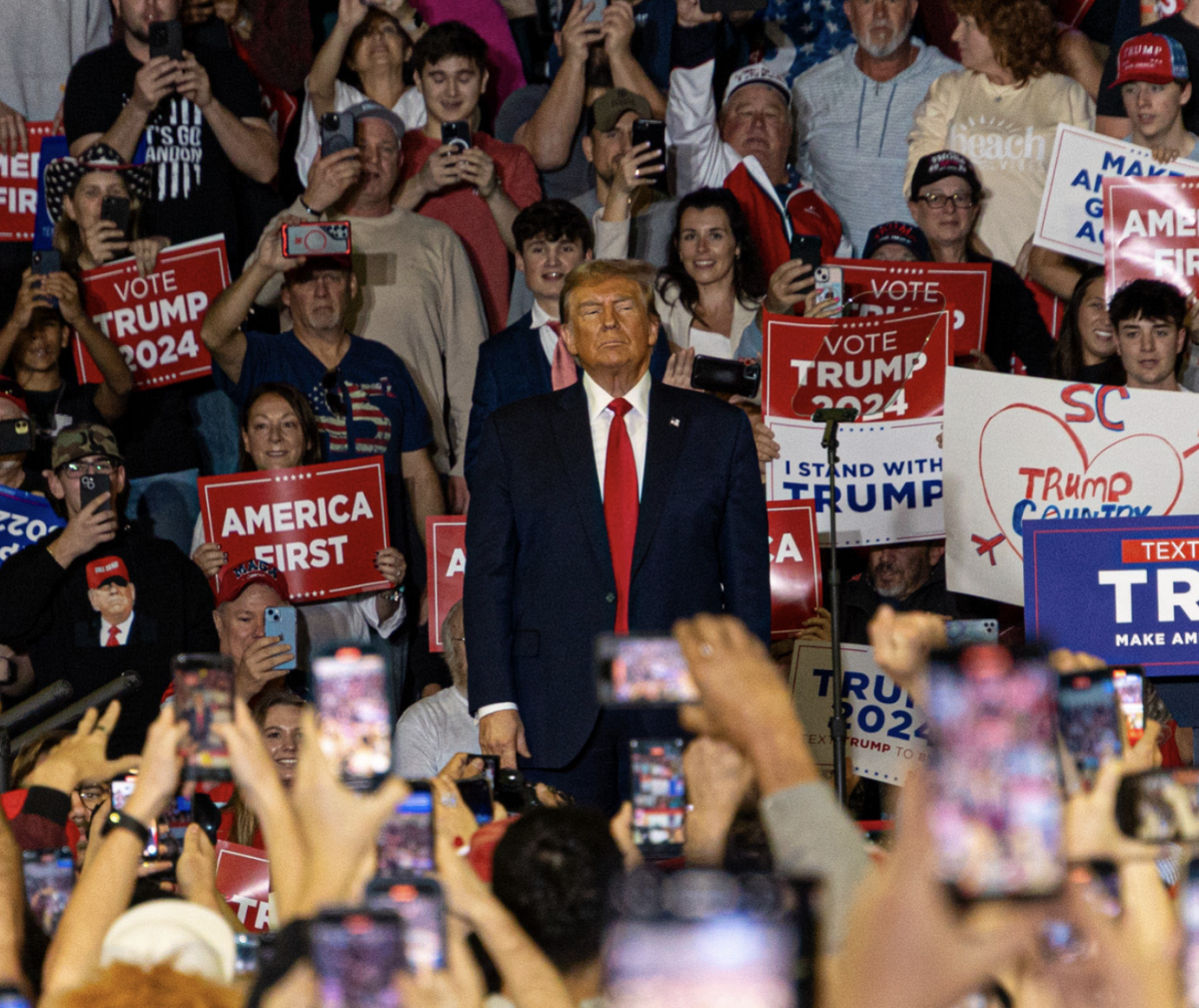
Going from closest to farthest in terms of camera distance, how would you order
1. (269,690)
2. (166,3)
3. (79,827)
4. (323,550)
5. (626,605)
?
(79,827) < (626,605) < (269,690) < (323,550) < (166,3)

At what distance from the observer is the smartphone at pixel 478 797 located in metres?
2.67

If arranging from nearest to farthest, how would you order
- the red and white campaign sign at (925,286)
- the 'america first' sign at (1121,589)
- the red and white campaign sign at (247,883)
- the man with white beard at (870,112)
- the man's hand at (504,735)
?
the man's hand at (504,735) → the red and white campaign sign at (247,883) → the 'america first' sign at (1121,589) → the red and white campaign sign at (925,286) → the man with white beard at (870,112)

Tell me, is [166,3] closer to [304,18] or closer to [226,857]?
[304,18]

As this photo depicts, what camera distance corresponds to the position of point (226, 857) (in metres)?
3.95

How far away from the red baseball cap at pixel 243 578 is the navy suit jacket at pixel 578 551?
1742 millimetres

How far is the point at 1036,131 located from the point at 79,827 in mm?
4560

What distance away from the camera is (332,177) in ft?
20.0

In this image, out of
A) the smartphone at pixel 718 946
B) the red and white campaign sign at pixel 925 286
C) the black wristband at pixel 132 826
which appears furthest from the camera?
the red and white campaign sign at pixel 925 286

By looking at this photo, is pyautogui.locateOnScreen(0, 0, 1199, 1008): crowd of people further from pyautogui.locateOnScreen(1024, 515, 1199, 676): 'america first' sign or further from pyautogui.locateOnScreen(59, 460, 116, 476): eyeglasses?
pyautogui.locateOnScreen(1024, 515, 1199, 676): 'america first' sign

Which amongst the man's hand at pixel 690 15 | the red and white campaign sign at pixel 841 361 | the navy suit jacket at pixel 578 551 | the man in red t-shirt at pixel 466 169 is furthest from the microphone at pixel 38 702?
the man's hand at pixel 690 15

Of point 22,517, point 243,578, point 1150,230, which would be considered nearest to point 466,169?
point 243,578

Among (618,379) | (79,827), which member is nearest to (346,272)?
(618,379)

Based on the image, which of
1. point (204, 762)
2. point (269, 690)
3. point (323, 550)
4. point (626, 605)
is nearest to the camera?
point (204, 762)

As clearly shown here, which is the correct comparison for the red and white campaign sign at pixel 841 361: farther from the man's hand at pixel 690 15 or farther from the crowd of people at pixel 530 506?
the man's hand at pixel 690 15
